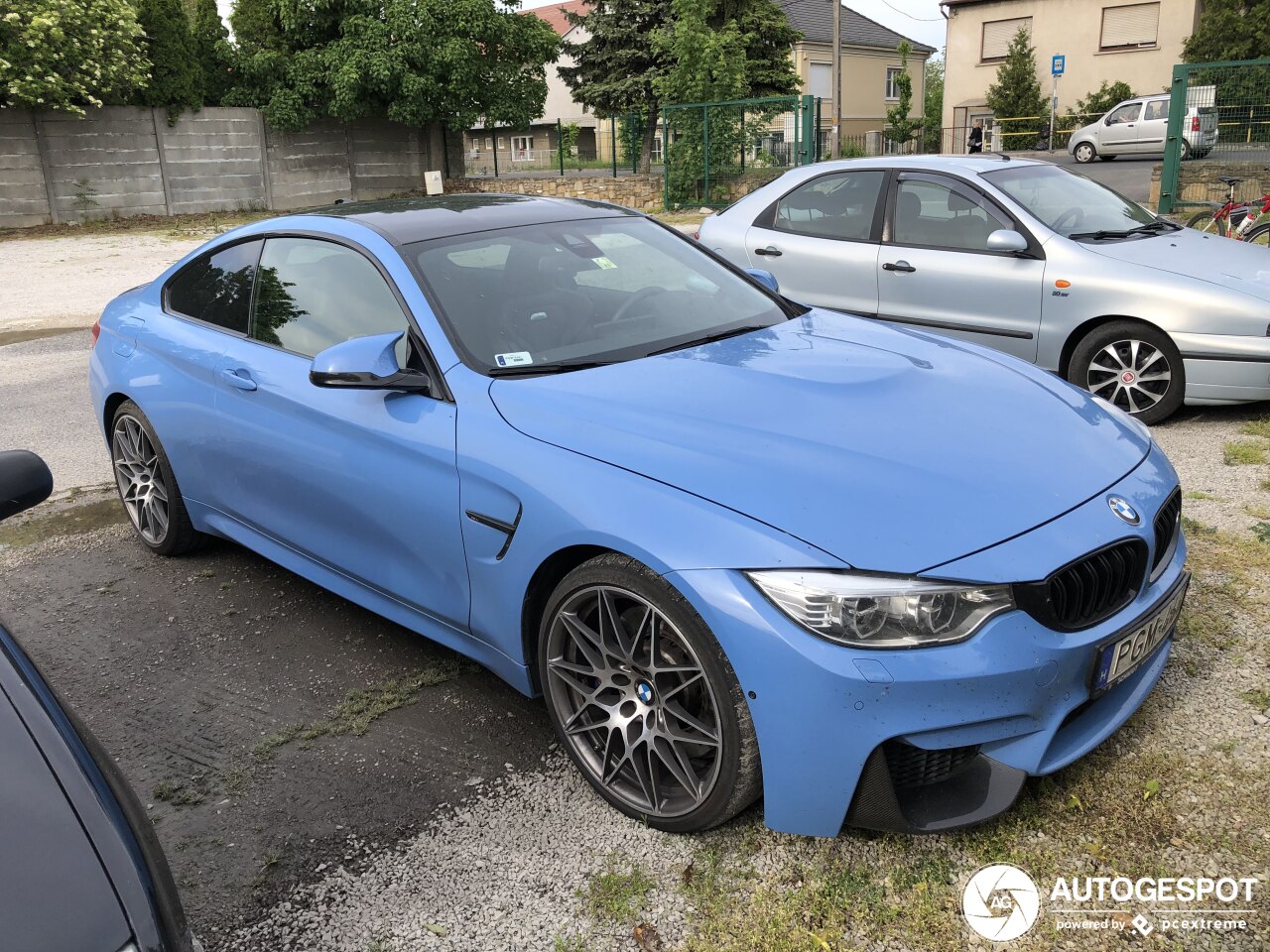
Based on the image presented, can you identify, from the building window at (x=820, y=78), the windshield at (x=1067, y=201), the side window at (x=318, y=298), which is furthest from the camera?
the building window at (x=820, y=78)

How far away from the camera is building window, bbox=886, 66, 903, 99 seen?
54.8 meters

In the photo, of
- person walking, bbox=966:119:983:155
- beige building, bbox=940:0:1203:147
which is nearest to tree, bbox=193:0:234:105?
person walking, bbox=966:119:983:155

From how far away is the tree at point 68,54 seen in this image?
21578 mm

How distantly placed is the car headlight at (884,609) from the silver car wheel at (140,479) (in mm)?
3344

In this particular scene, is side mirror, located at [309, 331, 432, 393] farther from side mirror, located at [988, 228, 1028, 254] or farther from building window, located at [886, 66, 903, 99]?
building window, located at [886, 66, 903, 99]

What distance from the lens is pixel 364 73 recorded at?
2605 centimetres

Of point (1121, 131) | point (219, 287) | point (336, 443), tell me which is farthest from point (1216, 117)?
point (1121, 131)

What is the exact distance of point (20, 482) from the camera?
2.44m

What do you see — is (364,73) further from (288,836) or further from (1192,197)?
(288,836)

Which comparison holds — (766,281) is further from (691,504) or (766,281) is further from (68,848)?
(68,848)

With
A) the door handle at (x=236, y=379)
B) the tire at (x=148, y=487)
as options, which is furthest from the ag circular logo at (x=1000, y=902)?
the tire at (x=148, y=487)

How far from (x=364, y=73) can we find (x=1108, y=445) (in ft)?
86.4

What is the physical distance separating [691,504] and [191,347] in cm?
269

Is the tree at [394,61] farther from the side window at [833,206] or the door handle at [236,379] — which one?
the door handle at [236,379]
